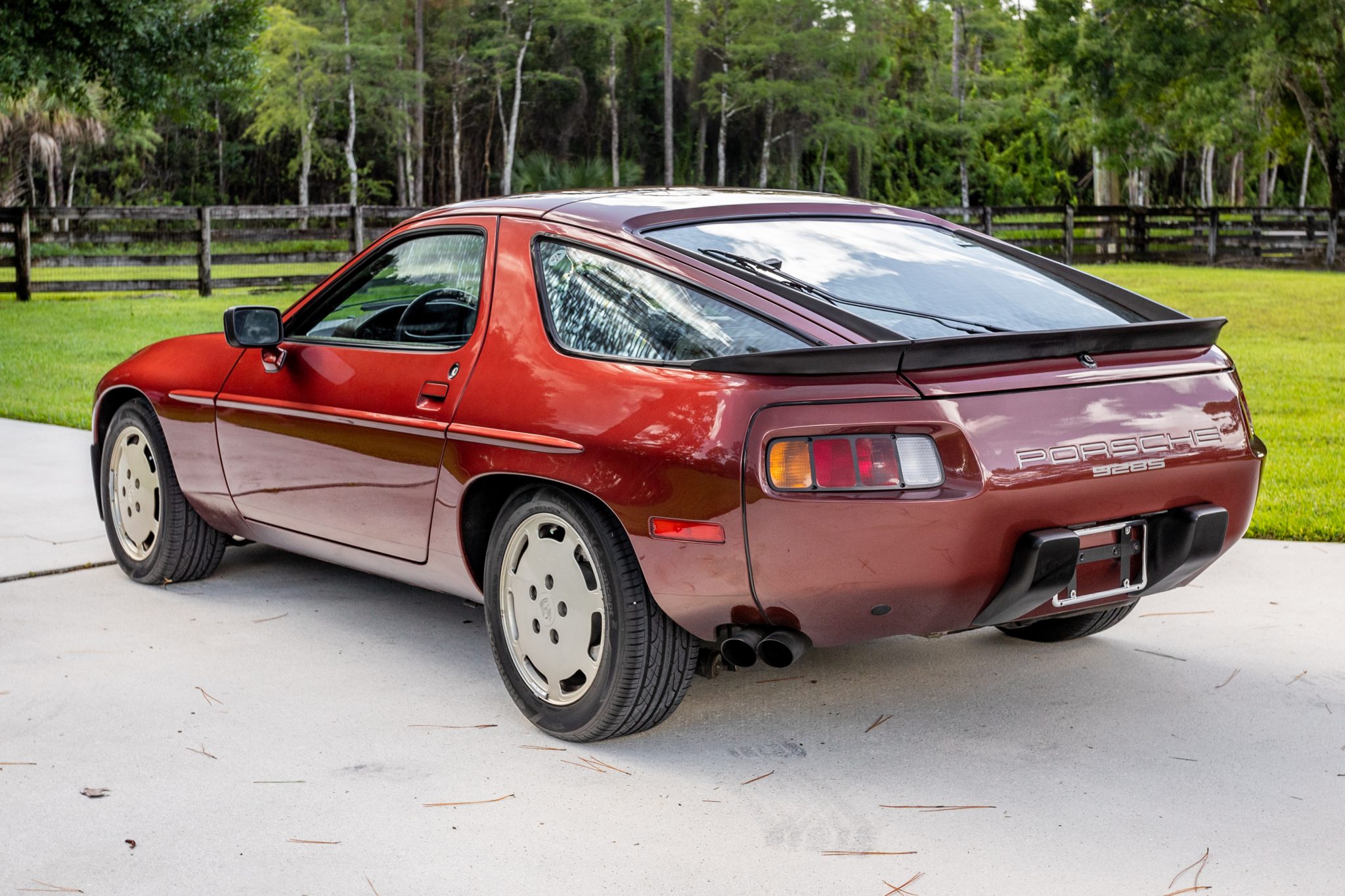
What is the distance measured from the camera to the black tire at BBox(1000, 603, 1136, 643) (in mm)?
4629

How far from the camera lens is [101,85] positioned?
73.8 ft

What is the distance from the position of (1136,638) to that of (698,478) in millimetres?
2194

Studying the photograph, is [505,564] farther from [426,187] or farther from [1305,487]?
[426,187]

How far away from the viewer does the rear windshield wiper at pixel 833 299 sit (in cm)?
373

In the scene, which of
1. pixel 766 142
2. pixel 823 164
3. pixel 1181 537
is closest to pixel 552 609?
pixel 1181 537

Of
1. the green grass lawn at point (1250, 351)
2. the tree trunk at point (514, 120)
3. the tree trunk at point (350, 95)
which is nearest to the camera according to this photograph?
the green grass lawn at point (1250, 351)

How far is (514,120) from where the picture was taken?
6066 cm

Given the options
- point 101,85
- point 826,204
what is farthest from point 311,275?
point 826,204

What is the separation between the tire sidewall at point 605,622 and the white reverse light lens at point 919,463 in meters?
0.80

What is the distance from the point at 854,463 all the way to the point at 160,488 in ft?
10.6

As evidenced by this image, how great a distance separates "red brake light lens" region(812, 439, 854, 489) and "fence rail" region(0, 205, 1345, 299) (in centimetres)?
1553

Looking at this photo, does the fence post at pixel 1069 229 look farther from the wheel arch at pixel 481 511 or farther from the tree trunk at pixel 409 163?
the tree trunk at pixel 409 163

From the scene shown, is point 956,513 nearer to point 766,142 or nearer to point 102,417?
point 102,417

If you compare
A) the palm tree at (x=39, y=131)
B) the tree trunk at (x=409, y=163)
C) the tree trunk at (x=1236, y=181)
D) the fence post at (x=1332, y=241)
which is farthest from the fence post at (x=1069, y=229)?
the tree trunk at (x=1236, y=181)
